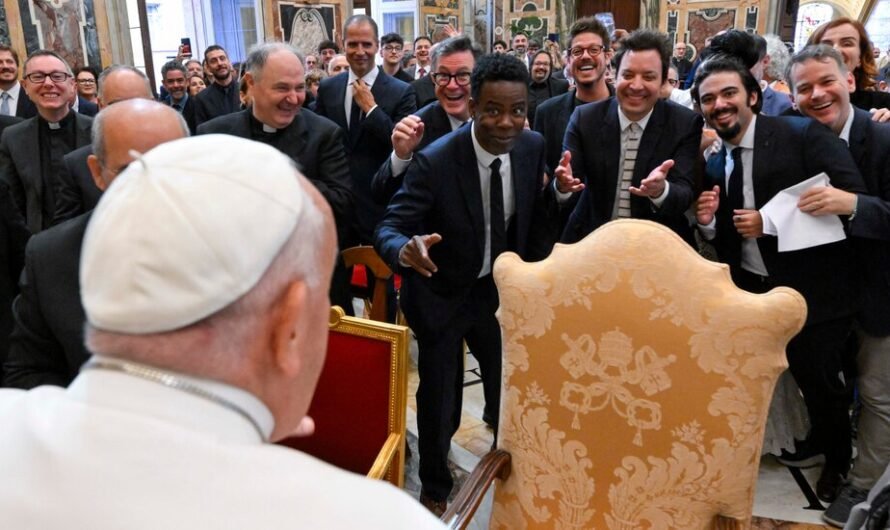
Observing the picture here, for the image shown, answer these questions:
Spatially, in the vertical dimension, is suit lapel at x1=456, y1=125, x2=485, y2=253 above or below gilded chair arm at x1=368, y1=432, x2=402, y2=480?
above

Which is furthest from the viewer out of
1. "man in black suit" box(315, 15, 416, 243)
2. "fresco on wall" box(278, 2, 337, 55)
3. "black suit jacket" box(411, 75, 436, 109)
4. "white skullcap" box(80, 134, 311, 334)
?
"fresco on wall" box(278, 2, 337, 55)

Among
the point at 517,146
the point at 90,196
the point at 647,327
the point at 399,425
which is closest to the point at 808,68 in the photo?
the point at 517,146

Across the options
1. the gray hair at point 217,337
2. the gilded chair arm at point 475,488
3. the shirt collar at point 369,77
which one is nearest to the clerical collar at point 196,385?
the gray hair at point 217,337

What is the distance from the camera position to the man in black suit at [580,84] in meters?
3.15

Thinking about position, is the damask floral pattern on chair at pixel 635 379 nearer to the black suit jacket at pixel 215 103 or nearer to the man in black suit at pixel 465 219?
the man in black suit at pixel 465 219

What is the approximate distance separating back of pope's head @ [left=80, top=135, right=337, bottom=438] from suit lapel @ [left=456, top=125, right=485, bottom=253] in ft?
5.19

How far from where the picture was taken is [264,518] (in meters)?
0.59

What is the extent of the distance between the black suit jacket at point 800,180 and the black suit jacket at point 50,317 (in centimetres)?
213

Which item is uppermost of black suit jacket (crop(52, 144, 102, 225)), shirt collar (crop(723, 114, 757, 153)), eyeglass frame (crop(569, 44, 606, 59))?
eyeglass frame (crop(569, 44, 606, 59))

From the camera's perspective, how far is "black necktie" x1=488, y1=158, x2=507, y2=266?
2.29 meters

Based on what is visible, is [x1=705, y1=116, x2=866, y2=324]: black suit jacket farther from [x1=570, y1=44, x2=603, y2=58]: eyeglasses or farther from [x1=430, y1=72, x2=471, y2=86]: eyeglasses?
[x1=430, y1=72, x2=471, y2=86]: eyeglasses

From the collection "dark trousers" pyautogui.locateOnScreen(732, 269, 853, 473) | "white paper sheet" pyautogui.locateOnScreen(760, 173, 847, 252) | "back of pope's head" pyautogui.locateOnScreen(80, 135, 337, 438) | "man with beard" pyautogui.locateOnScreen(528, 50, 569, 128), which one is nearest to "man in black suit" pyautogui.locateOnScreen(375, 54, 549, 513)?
"white paper sheet" pyautogui.locateOnScreen(760, 173, 847, 252)

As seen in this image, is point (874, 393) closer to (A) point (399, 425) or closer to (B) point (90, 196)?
(A) point (399, 425)

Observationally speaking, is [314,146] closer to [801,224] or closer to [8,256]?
[8,256]
